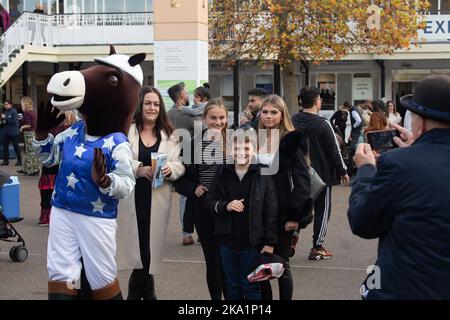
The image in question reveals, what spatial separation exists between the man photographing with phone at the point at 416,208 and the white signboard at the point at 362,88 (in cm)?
2439

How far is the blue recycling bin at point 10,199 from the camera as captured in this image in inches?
334

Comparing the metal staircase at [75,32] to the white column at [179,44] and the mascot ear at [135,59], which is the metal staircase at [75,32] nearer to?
the white column at [179,44]

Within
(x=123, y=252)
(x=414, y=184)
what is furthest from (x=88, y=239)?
(x=414, y=184)

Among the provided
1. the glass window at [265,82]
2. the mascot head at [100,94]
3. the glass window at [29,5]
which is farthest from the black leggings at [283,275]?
the glass window at [29,5]

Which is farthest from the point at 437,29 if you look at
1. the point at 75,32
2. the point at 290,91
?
the point at 75,32

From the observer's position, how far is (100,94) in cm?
508

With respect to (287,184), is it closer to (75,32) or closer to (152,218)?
(152,218)

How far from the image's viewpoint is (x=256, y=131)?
5.90 meters

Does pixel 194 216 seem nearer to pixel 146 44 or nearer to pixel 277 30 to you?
pixel 277 30

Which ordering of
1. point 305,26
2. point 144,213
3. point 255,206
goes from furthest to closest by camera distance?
point 305,26
point 144,213
point 255,206

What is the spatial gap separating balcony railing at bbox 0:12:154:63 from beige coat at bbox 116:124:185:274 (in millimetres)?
18973

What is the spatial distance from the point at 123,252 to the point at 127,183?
0.97 m

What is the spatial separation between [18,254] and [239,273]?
3.46 m

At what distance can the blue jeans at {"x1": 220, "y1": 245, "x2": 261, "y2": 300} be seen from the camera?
5.31 meters
